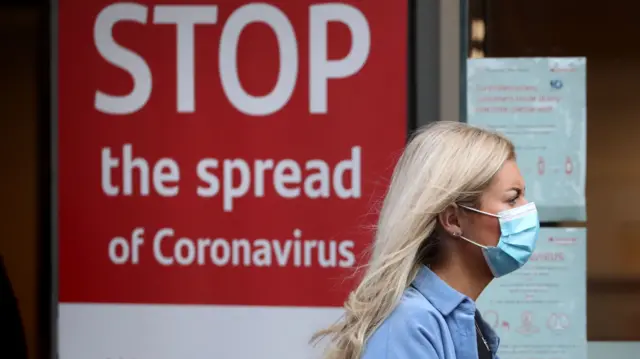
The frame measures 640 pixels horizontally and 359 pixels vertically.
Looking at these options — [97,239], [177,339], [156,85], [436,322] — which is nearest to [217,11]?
[156,85]

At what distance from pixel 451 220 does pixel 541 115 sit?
2.07m

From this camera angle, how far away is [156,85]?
424 cm

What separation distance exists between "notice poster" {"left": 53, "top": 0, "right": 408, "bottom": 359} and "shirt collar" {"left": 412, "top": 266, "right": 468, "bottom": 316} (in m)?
1.92

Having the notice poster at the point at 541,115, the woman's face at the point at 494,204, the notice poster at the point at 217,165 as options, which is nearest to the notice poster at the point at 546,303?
the notice poster at the point at 541,115

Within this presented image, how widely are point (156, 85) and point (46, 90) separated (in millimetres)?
1062

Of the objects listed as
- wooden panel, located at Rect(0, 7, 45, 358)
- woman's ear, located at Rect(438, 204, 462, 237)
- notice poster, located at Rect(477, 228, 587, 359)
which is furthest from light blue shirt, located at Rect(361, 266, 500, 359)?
wooden panel, located at Rect(0, 7, 45, 358)

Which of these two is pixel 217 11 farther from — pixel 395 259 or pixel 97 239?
pixel 395 259

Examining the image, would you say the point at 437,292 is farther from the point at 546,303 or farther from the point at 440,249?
the point at 546,303

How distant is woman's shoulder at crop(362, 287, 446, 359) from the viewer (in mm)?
2010

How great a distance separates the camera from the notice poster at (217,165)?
13.6 ft

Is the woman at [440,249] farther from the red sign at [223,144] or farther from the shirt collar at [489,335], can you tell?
the red sign at [223,144]

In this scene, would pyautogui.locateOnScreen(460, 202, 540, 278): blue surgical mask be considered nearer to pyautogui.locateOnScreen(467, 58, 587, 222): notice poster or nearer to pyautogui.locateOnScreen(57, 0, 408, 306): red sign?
pyautogui.locateOnScreen(57, 0, 408, 306): red sign

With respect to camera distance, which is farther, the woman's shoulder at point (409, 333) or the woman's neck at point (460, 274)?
the woman's neck at point (460, 274)

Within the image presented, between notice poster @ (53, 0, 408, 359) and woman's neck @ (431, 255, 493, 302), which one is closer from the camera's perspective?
woman's neck @ (431, 255, 493, 302)
